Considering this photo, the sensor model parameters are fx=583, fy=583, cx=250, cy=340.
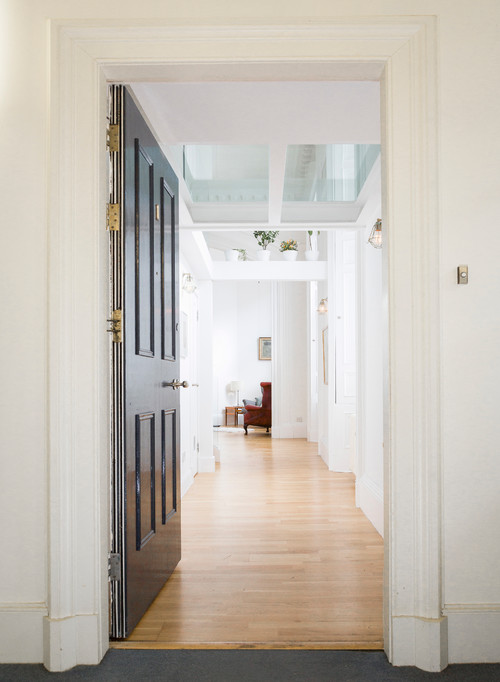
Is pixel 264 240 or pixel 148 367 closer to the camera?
pixel 148 367

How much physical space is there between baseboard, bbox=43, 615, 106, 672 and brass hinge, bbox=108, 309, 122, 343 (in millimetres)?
1053

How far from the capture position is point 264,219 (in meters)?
4.85

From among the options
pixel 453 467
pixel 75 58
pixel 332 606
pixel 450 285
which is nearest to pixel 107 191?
pixel 75 58

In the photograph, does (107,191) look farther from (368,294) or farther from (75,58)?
(368,294)

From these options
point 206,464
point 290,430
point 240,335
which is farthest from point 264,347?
point 206,464

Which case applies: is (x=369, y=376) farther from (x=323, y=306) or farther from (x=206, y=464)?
(x=323, y=306)

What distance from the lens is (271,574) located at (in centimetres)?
324

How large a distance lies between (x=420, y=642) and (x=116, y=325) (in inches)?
65.3

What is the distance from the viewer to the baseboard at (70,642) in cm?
211

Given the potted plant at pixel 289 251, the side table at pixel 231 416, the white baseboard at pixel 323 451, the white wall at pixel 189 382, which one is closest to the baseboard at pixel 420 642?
the white wall at pixel 189 382

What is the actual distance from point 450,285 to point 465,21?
1.00 meters

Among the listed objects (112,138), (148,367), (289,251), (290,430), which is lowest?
(290,430)

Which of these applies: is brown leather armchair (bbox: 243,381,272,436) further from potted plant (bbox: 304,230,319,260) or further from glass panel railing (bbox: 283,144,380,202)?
glass panel railing (bbox: 283,144,380,202)

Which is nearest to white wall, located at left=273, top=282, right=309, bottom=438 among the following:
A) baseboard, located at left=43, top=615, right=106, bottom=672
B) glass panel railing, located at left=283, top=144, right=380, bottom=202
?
glass panel railing, located at left=283, top=144, right=380, bottom=202
